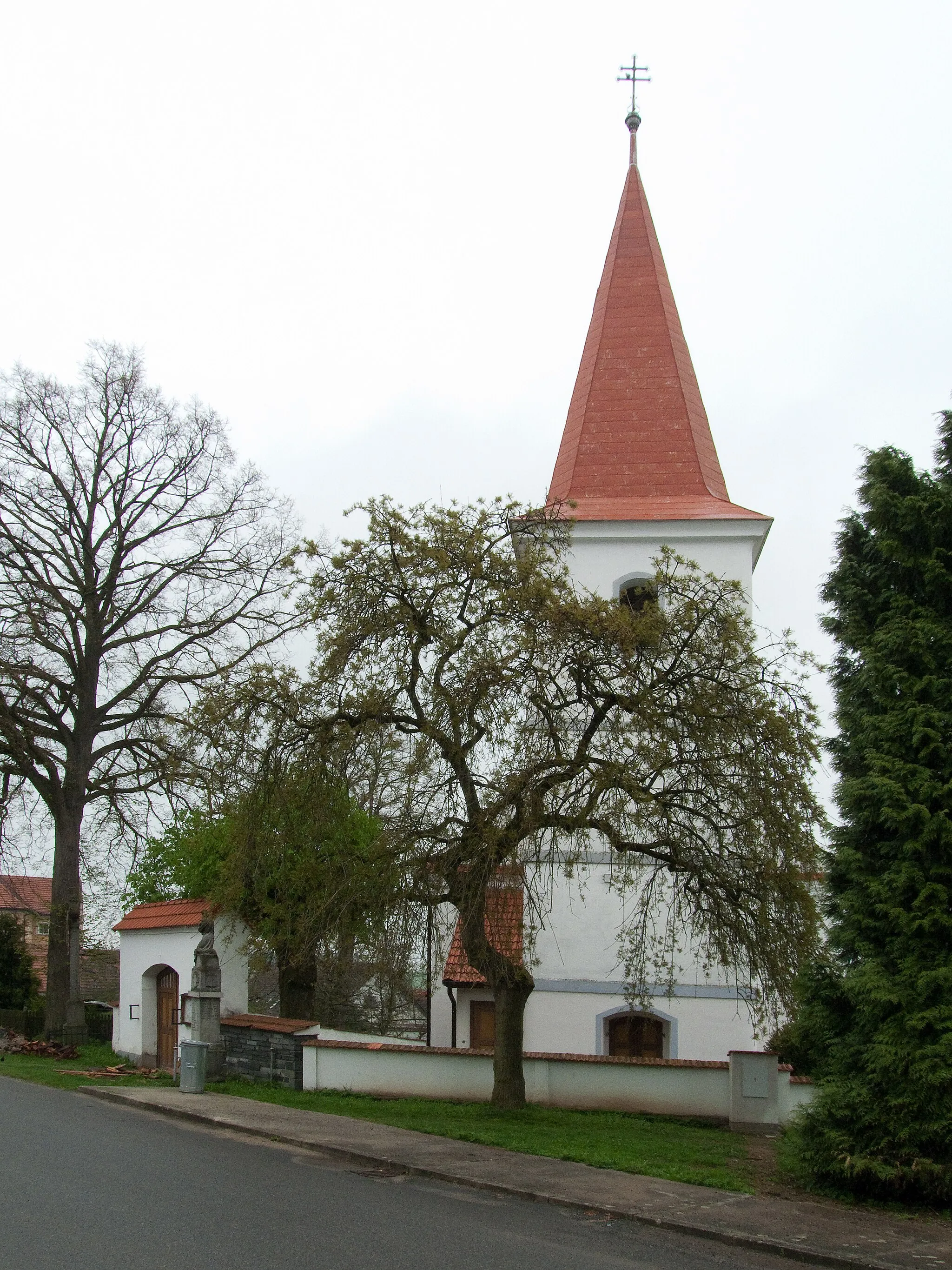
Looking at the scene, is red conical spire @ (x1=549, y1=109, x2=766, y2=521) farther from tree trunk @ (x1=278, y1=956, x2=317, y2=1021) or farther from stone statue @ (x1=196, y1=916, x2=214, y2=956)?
tree trunk @ (x1=278, y1=956, x2=317, y2=1021)

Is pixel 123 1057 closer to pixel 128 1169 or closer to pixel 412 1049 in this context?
pixel 412 1049

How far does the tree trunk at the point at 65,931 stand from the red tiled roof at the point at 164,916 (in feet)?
9.23

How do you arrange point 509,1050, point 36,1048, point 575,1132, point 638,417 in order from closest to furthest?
point 575,1132 → point 509,1050 → point 638,417 → point 36,1048

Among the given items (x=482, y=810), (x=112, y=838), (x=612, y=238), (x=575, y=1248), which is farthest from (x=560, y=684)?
(x=112, y=838)

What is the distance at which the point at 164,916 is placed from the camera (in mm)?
22688

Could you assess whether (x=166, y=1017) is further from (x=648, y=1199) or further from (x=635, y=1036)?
(x=648, y=1199)

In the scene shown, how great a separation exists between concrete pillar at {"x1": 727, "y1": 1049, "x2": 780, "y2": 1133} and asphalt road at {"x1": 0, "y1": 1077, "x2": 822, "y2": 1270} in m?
6.12

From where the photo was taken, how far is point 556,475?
76.9ft

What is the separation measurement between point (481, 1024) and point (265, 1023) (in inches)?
201

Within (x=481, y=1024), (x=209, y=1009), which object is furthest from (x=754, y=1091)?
(x=209, y=1009)

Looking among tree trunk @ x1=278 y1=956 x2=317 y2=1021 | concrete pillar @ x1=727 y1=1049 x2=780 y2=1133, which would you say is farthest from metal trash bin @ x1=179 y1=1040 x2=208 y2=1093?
concrete pillar @ x1=727 y1=1049 x2=780 y2=1133

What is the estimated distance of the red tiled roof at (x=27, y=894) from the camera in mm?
28969

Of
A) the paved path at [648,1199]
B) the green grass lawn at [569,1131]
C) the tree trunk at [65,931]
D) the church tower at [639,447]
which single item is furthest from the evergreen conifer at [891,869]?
the tree trunk at [65,931]

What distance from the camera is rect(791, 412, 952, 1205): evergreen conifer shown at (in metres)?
9.84
